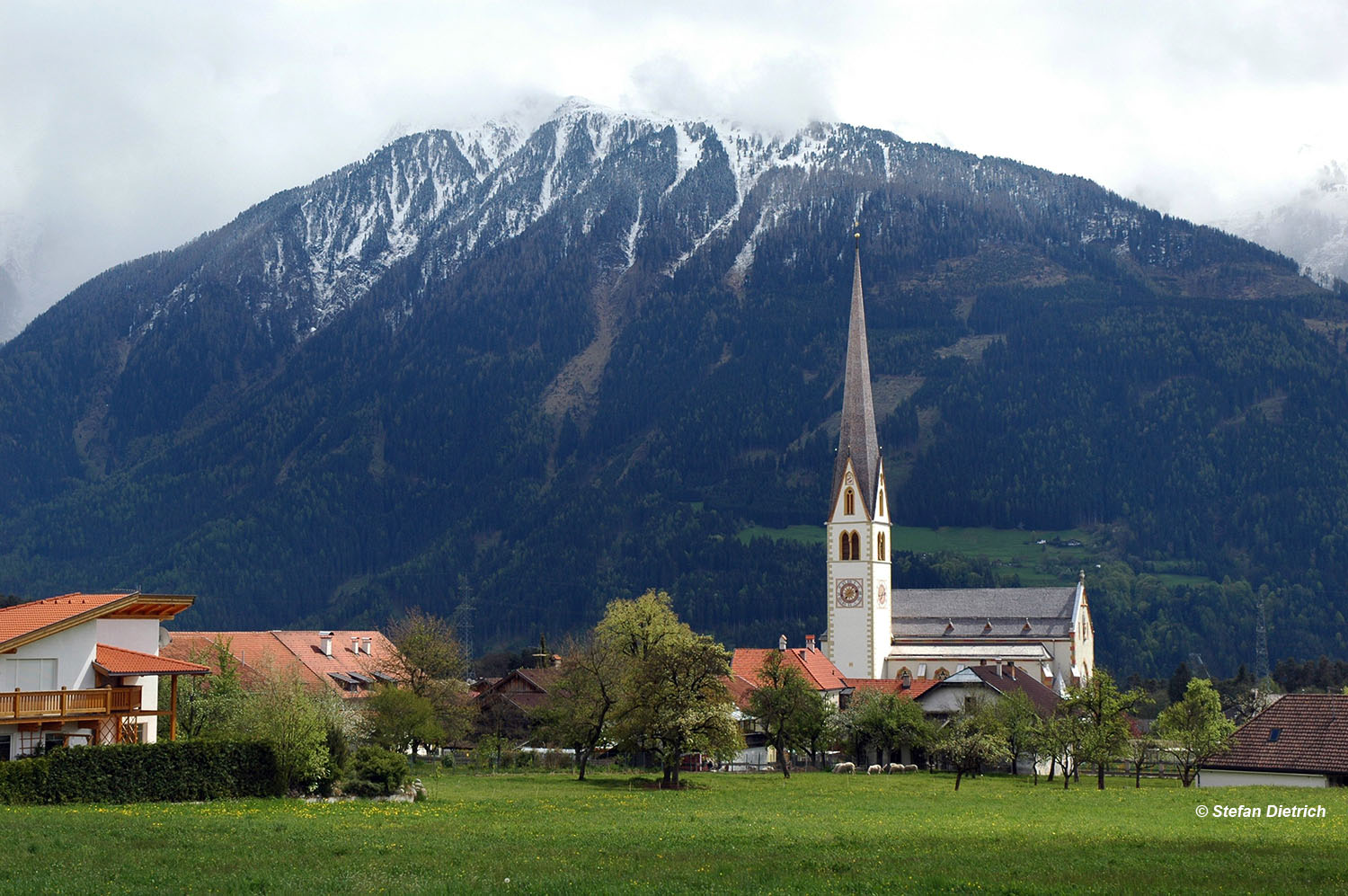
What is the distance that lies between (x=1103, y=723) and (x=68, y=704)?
4308 centimetres

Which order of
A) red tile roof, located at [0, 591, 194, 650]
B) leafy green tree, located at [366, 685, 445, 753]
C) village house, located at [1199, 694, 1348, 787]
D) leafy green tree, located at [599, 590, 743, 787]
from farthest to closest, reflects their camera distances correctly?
leafy green tree, located at [366, 685, 445, 753] < leafy green tree, located at [599, 590, 743, 787] < village house, located at [1199, 694, 1348, 787] < red tile roof, located at [0, 591, 194, 650]

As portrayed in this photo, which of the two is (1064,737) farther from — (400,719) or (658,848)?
(658,848)

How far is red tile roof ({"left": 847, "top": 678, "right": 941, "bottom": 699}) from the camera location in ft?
325

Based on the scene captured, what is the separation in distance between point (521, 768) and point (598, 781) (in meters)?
14.2

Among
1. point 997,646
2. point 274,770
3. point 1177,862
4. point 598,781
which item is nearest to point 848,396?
point 997,646

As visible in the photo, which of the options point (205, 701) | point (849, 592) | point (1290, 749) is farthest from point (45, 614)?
point (849, 592)

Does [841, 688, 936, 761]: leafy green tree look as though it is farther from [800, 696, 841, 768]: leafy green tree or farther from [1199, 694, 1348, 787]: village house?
[1199, 694, 1348, 787]: village house

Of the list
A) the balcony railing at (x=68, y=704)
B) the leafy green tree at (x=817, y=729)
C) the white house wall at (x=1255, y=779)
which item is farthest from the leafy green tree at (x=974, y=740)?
the balcony railing at (x=68, y=704)

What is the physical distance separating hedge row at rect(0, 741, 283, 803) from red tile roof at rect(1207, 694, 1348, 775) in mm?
40123

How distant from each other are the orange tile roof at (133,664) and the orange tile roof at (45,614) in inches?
61.1

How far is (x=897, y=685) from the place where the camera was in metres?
106

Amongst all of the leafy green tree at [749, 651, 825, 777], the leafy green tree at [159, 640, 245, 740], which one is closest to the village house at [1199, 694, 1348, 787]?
the leafy green tree at [749, 651, 825, 777]

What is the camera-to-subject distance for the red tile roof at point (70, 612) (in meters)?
44.4

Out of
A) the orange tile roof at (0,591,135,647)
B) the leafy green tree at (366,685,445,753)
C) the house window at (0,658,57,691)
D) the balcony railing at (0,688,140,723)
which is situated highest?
the orange tile roof at (0,591,135,647)
